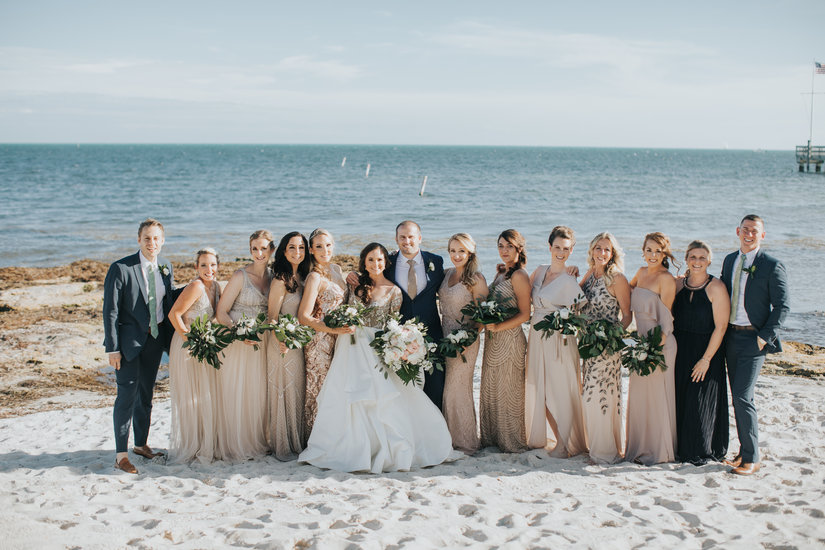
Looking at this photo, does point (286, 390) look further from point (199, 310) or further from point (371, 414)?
point (199, 310)

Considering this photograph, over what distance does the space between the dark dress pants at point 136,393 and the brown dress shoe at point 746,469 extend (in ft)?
18.0

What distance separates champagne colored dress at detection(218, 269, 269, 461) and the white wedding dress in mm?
631

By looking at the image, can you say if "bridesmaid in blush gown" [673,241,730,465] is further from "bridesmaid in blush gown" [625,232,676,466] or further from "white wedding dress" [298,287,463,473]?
"white wedding dress" [298,287,463,473]

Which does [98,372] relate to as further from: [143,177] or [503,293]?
[143,177]

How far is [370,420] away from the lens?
6297 millimetres

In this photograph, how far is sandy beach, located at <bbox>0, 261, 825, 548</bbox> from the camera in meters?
4.70

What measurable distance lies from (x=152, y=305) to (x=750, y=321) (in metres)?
5.52

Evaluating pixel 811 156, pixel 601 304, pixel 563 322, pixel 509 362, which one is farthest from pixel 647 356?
pixel 811 156

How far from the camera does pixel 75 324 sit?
1205 centimetres

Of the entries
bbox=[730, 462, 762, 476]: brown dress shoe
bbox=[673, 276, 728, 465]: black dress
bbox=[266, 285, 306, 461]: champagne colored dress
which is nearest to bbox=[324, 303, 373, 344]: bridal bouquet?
bbox=[266, 285, 306, 461]: champagne colored dress

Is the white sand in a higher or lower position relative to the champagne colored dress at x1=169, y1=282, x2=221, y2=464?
lower

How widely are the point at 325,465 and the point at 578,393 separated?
8.45ft

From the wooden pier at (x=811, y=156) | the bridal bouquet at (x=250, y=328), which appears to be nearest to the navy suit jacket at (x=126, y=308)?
the bridal bouquet at (x=250, y=328)

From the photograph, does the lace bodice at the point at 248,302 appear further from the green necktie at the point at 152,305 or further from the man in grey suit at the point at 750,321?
the man in grey suit at the point at 750,321
